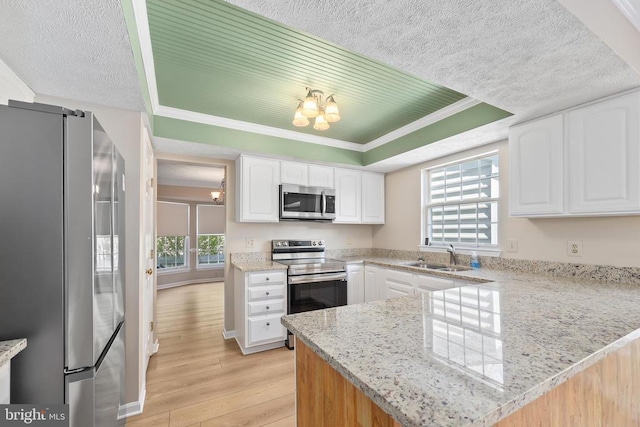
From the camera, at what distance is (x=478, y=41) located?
4.55 feet

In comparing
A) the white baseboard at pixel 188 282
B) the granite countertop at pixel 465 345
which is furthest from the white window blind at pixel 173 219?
the granite countertop at pixel 465 345

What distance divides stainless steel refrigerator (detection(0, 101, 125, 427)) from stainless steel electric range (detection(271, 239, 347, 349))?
206cm

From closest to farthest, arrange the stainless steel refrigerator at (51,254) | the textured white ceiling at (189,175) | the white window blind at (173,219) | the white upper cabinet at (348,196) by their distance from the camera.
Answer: the stainless steel refrigerator at (51,254) → the white upper cabinet at (348,196) → the textured white ceiling at (189,175) → the white window blind at (173,219)

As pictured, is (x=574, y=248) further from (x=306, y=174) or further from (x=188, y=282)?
(x=188, y=282)

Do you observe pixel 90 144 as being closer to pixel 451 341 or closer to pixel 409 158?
pixel 451 341

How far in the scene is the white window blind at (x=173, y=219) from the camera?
6594 mm

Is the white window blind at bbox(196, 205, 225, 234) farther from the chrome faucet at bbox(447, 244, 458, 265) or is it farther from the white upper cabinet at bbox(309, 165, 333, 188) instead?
the chrome faucet at bbox(447, 244, 458, 265)

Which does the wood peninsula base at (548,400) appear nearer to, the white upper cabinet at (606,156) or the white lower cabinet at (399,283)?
the white upper cabinet at (606,156)

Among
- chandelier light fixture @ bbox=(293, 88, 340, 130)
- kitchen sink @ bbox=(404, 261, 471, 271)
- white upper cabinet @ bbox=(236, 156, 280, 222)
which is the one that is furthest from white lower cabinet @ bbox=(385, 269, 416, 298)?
chandelier light fixture @ bbox=(293, 88, 340, 130)

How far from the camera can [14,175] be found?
1.06 meters

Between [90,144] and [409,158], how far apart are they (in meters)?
3.19

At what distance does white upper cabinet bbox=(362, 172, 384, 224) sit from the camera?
414 cm

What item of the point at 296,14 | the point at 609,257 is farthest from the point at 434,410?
the point at 609,257

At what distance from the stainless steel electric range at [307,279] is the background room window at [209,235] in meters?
4.23
